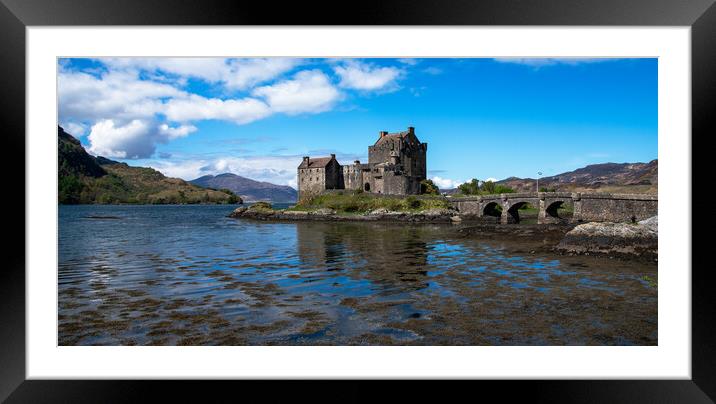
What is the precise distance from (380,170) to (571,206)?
2626cm

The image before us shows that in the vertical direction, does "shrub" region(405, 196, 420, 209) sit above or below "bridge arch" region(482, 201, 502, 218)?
above

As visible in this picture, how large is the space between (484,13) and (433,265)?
10911mm

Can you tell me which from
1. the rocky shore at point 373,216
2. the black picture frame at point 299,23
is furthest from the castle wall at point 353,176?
the black picture frame at point 299,23

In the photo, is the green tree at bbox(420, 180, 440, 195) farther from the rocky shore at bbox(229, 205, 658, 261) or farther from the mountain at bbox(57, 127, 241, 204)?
the mountain at bbox(57, 127, 241, 204)

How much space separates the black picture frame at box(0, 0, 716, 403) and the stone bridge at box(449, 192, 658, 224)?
26977 mm

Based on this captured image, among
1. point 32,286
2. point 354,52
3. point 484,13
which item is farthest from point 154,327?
point 484,13

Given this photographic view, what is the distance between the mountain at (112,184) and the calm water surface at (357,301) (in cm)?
7621

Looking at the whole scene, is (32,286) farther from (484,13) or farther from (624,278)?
(624,278)

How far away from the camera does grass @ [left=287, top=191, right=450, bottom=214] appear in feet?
161

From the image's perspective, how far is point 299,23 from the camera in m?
4.43

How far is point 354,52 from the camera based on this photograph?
5266 millimetres

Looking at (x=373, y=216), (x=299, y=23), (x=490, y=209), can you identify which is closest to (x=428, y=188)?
(x=490, y=209)

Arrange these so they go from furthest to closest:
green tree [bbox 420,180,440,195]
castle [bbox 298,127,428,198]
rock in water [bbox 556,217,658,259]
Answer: green tree [bbox 420,180,440,195]
castle [bbox 298,127,428,198]
rock in water [bbox 556,217,658,259]

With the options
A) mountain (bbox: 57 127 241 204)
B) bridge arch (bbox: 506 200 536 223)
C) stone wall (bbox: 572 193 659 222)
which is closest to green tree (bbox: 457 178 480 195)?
bridge arch (bbox: 506 200 536 223)
